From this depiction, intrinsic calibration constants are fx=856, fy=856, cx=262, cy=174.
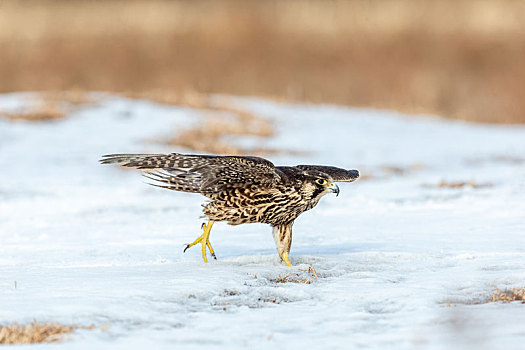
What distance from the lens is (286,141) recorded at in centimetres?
1560

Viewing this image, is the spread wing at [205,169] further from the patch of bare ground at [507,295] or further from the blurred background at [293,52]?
the blurred background at [293,52]

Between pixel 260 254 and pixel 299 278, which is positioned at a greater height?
pixel 260 254

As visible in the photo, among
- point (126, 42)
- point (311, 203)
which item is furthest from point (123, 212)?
point (126, 42)

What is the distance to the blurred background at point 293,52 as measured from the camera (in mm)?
22062

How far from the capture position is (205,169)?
6586mm

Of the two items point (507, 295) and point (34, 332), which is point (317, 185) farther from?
point (34, 332)

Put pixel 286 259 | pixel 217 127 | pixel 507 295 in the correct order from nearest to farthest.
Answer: pixel 507 295, pixel 286 259, pixel 217 127

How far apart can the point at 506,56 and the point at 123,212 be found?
1691 centimetres

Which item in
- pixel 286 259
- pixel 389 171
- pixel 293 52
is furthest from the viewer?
pixel 293 52

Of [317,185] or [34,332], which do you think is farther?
[317,185]

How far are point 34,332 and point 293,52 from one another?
803 inches

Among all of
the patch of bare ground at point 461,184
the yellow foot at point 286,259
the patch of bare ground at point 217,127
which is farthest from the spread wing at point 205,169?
the patch of bare ground at point 217,127

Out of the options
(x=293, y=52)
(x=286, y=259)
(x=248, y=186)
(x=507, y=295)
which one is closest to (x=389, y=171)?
(x=286, y=259)

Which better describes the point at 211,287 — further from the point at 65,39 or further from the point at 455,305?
the point at 65,39
